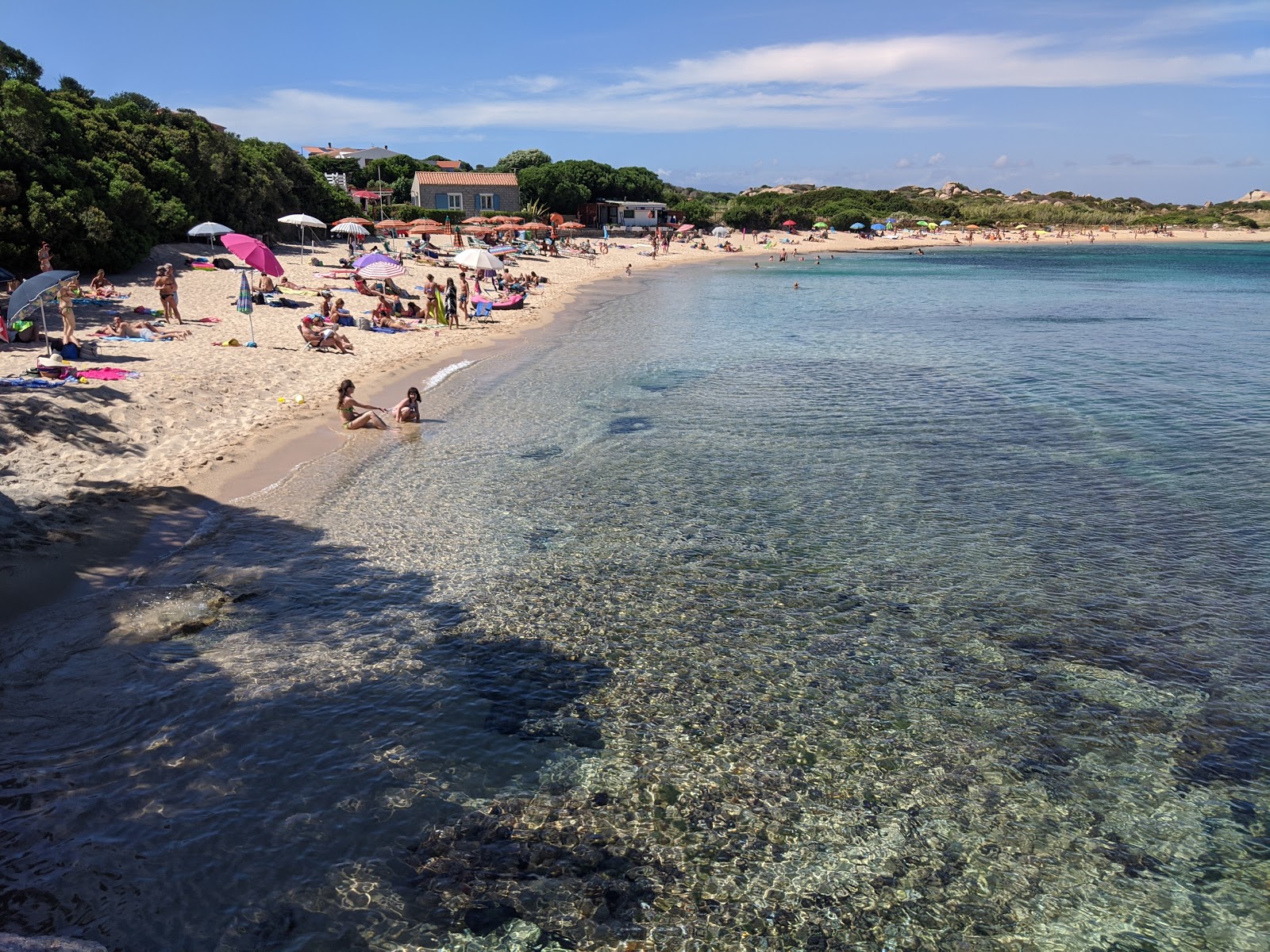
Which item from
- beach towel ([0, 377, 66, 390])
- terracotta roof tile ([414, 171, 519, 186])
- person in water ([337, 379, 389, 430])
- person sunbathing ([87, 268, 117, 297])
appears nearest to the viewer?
beach towel ([0, 377, 66, 390])

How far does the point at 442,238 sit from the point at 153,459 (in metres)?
50.1

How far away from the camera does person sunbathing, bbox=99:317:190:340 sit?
69.2 ft

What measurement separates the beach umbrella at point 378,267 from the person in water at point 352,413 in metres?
11.1

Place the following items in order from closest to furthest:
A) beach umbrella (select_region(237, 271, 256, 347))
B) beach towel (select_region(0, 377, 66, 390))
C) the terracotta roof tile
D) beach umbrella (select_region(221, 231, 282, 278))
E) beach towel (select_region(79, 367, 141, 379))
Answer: beach towel (select_region(0, 377, 66, 390))
beach towel (select_region(79, 367, 141, 379))
beach umbrella (select_region(221, 231, 282, 278))
beach umbrella (select_region(237, 271, 256, 347))
the terracotta roof tile

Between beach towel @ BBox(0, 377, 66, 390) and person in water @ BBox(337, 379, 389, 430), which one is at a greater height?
beach towel @ BBox(0, 377, 66, 390)

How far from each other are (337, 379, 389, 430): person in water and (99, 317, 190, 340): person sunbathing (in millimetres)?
7026

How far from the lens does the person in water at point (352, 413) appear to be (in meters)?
17.6

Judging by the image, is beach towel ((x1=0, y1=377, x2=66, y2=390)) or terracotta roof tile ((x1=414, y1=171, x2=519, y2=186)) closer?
beach towel ((x1=0, y1=377, x2=66, y2=390))

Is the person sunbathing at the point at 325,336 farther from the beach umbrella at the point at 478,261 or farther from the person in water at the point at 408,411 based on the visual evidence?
the beach umbrella at the point at 478,261

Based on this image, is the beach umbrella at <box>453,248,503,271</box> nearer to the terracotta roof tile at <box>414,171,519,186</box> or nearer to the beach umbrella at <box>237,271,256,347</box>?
the beach umbrella at <box>237,271,256,347</box>

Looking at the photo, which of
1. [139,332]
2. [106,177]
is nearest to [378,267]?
[139,332]

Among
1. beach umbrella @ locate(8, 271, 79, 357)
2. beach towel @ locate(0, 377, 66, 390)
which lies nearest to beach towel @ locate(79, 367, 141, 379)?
beach towel @ locate(0, 377, 66, 390)

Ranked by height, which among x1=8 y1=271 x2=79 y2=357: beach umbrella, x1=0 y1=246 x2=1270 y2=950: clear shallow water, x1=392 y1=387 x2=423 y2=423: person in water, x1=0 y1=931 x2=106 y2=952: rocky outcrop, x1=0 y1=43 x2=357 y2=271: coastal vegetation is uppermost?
x1=0 y1=43 x2=357 y2=271: coastal vegetation

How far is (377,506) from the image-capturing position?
13.6 m
